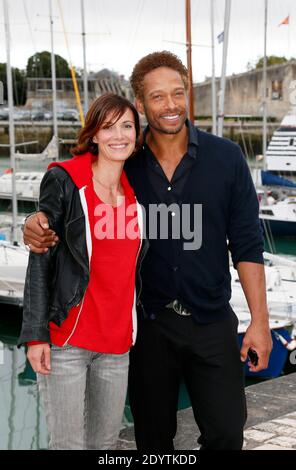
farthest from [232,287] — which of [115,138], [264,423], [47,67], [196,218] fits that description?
[47,67]

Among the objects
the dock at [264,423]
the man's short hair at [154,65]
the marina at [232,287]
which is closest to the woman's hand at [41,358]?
the man's short hair at [154,65]

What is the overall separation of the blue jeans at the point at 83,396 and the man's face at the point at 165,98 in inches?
32.1

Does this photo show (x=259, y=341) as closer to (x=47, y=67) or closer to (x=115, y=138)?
(x=115, y=138)

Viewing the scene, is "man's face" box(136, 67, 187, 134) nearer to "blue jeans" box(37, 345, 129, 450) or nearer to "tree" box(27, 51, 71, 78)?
"blue jeans" box(37, 345, 129, 450)

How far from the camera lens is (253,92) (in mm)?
40344

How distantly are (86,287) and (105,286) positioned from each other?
2.5 inches

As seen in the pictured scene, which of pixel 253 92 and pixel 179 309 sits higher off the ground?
pixel 253 92

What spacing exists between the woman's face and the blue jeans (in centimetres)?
66

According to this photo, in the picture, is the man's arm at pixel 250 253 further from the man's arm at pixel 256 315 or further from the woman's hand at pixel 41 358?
the woman's hand at pixel 41 358

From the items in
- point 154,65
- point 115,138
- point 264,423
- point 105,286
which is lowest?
point 264,423

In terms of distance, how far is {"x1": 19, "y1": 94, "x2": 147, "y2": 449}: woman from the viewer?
7.89 feet

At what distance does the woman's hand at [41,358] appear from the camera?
7.88 feet

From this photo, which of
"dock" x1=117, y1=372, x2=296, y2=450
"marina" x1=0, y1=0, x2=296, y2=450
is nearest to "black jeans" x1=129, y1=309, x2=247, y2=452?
"marina" x1=0, y1=0, x2=296, y2=450

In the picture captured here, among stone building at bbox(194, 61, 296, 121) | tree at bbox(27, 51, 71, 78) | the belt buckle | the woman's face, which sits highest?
tree at bbox(27, 51, 71, 78)
